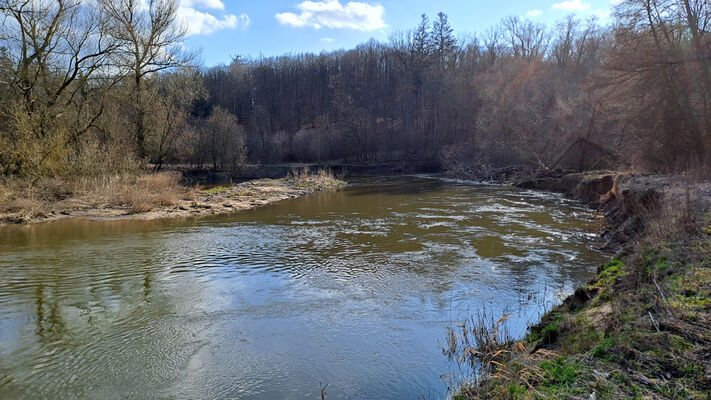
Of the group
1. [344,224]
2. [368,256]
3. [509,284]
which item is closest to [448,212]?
[344,224]

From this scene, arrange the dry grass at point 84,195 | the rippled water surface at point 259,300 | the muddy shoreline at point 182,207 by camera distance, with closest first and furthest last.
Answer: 1. the rippled water surface at point 259,300
2. the dry grass at point 84,195
3. the muddy shoreline at point 182,207

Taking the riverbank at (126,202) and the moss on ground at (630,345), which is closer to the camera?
the moss on ground at (630,345)

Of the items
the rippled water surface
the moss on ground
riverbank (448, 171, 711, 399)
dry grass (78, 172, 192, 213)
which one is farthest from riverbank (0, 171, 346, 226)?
the moss on ground

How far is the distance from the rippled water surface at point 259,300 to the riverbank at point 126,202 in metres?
1.76

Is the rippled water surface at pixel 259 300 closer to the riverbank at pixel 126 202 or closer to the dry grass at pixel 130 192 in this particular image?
the riverbank at pixel 126 202

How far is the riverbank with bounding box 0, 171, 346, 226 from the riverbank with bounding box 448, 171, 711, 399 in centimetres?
1632

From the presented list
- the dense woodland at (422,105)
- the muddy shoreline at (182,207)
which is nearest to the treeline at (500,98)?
the dense woodland at (422,105)

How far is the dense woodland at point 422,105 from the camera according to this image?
17281 millimetres

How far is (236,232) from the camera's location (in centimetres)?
1538

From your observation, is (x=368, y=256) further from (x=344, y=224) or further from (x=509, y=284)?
(x=344, y=224)

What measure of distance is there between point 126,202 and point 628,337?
2038 cm

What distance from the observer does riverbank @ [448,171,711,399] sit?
3691 millimetres

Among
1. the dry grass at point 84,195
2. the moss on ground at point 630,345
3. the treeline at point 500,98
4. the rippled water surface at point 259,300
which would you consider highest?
the treeline at point 500,98

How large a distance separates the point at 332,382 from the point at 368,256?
654 cm
